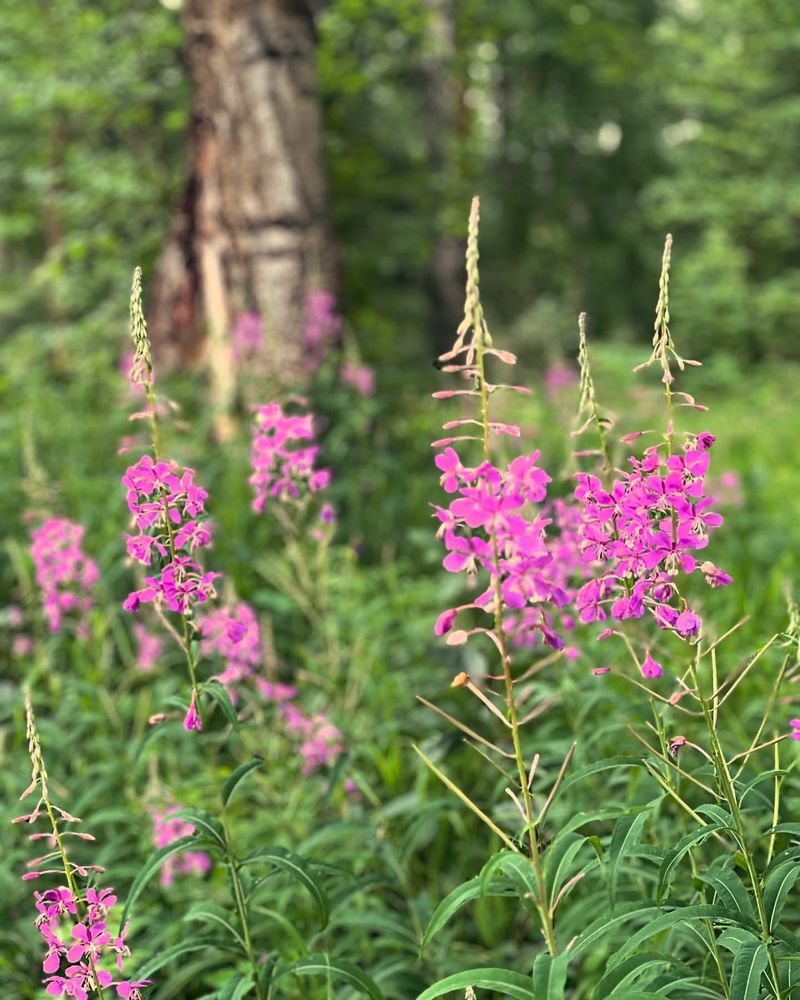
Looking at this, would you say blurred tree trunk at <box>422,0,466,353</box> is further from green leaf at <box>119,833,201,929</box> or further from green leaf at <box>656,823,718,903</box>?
green leaf at <box>656,823,718,903</box>

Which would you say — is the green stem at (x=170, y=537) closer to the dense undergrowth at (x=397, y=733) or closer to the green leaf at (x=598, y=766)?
the dense undergrowth at (x=397, y=733)

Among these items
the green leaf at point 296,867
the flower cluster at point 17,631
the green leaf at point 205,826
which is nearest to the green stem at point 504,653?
the green leaf at point 296,867

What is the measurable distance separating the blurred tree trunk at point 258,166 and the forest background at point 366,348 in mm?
117

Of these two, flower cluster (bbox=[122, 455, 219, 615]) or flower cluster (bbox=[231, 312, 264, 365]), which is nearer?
flower cluster (bbox=[122, 455, 219, 615])

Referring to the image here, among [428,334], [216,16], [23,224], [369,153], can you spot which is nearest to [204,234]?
[216,16]

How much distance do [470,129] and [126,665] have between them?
10275 mm

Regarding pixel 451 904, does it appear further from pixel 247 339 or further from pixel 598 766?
pixel 247 339

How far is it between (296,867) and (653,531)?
32.1 inches

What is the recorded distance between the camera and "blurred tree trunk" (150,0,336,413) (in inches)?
220

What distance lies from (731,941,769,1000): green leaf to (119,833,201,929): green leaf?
0.85 metres

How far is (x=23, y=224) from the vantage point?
9.59 metres

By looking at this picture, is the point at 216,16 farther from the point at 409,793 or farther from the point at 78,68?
the point at 409,793

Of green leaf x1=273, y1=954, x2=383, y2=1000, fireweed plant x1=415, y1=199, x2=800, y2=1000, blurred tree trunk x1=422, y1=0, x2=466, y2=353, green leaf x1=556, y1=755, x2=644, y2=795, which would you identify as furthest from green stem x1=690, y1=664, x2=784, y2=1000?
blurred tree trunk x1=422, y1=0, x2=466, y2=353

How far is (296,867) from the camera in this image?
176 cm
